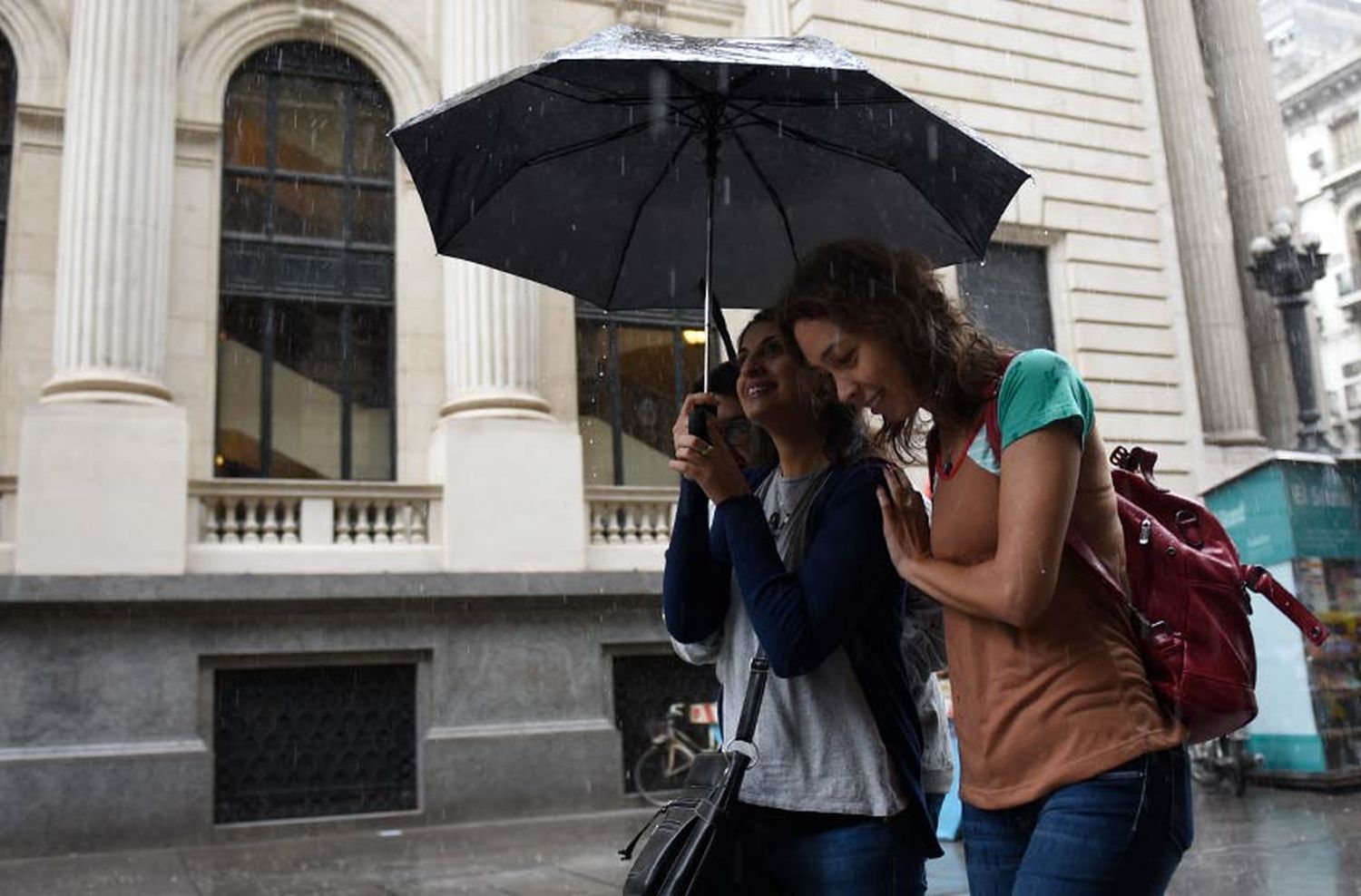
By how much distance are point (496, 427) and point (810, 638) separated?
1097 centimetres

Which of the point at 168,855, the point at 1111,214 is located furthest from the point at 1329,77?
the point at 168,855

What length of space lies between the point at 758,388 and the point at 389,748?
1069 centimetres

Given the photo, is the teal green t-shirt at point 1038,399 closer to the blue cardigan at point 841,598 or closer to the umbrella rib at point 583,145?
the blue cardigan at point 841,598

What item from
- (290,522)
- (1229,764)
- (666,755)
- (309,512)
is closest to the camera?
(1229,764)

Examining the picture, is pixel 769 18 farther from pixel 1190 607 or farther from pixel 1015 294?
pixel 1190 607

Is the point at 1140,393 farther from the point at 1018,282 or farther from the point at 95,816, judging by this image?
the point at 95,816

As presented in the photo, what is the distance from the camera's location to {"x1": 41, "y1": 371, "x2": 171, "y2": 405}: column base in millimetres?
11930

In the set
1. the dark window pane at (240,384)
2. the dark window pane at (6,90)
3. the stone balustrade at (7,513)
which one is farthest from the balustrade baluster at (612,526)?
the dark window pane at (6,90)

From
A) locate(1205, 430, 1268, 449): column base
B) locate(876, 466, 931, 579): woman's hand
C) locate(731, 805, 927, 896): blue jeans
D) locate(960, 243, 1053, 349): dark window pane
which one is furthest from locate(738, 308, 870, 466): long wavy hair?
locate(1205, 430, 1268, 449): column base

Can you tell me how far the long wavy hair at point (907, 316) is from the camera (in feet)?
7.77

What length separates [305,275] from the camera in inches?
556

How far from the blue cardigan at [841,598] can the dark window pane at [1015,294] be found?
13.7 m

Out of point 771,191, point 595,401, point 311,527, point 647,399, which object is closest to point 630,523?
point 595,401

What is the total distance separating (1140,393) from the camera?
54.0 feet
